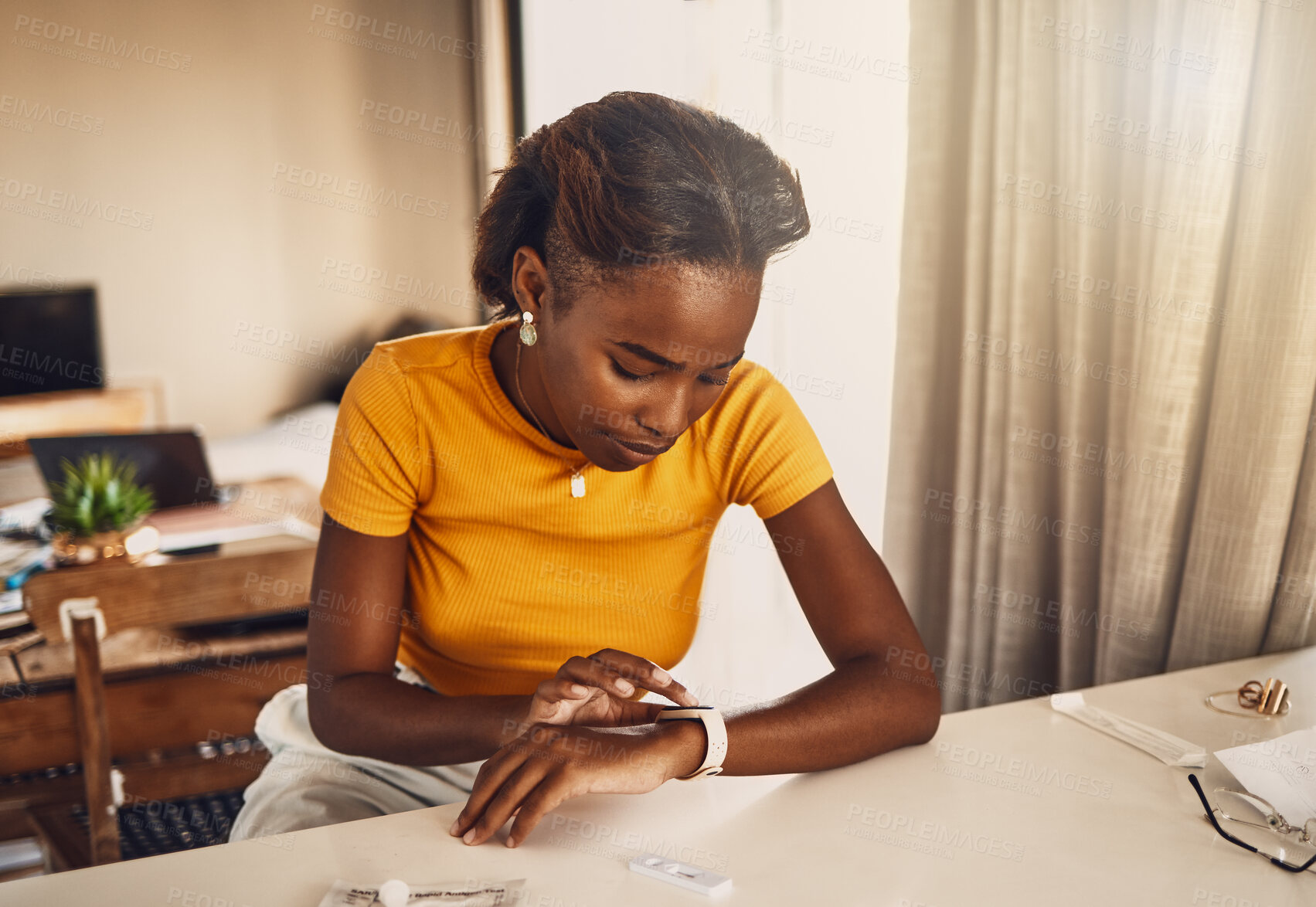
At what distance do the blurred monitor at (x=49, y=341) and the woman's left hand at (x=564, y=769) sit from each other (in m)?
4.20

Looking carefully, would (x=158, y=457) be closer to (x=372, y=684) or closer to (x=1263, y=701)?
(x=372, y=684)

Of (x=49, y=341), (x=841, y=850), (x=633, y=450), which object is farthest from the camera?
(x=49, y=341)

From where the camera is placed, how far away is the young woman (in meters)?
0.98

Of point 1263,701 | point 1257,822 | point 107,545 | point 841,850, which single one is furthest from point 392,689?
point 107,545

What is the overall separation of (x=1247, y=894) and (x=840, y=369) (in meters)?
1.57

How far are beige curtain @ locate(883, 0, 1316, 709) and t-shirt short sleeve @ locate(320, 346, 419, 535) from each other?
927 mm

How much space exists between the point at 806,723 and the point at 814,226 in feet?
5.14

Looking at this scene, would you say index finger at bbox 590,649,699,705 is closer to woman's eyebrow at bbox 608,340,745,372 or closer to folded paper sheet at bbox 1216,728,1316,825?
woman's eyebrow at bbox 608,340,745,372

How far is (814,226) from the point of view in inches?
91.5

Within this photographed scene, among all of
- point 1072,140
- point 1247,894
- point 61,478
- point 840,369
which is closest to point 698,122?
point 1072,140

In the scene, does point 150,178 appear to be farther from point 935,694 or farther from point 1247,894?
point 1247,894

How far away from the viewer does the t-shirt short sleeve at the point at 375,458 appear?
46.4 inches

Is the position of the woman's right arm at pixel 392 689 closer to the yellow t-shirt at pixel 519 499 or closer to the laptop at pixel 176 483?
the yellow t-shirt at pixel 519 499

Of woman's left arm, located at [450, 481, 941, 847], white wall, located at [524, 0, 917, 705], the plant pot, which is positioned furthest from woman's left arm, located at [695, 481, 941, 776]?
the plant pot
